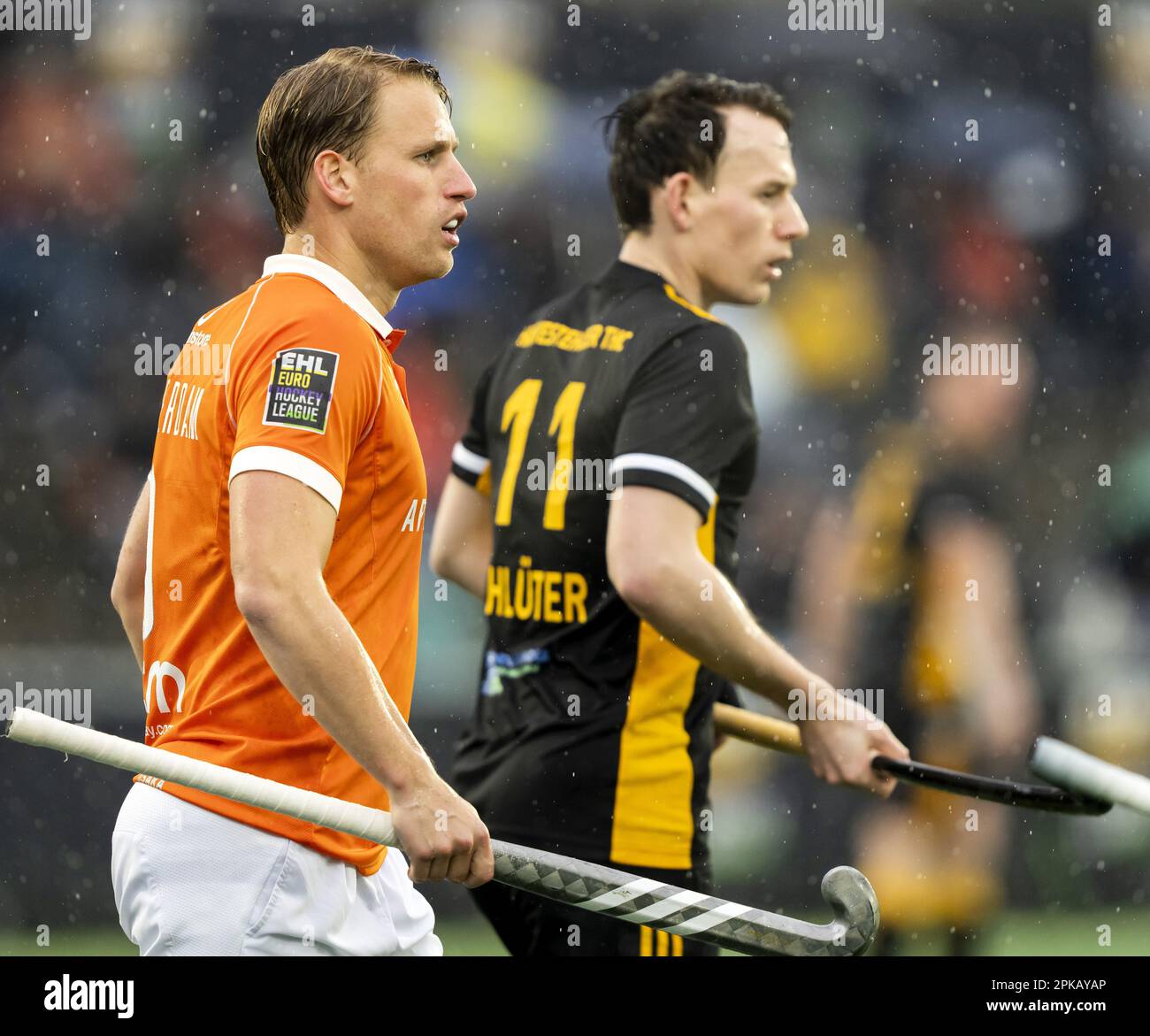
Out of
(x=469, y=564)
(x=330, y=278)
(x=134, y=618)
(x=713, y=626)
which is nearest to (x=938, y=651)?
(x=469, y=564)

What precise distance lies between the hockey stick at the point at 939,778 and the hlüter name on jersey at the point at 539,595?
45 cm

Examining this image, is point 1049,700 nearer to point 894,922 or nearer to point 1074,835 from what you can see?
point 1074,835

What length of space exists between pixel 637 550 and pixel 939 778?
29.4 inches

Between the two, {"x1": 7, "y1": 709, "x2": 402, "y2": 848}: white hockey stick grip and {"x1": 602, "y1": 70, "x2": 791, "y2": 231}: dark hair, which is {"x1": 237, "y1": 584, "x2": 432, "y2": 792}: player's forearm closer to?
{"x1": 7, "y1": 709, "x2": 402, "y2": 848}: white hockey stick grip

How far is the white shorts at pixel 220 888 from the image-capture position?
2.29 m

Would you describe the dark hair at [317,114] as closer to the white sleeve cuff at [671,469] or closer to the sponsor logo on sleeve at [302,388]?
the sponsor logo on sleeve at [302,388]

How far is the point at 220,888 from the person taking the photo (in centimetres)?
229

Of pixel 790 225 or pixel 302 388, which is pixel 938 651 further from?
pixel 302 388

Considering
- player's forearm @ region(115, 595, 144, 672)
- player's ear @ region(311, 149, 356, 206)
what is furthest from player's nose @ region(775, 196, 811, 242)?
player's forearm @ region(115, 595, 144, 672)

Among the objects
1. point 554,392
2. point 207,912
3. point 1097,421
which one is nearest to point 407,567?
point 207,912

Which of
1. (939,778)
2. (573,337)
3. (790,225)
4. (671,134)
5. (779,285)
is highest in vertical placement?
(779,285)

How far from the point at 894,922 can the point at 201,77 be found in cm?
474

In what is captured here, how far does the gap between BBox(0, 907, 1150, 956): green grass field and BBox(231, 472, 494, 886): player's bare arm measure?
362cm

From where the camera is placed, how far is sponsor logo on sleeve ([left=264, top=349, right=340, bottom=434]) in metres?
2.21
